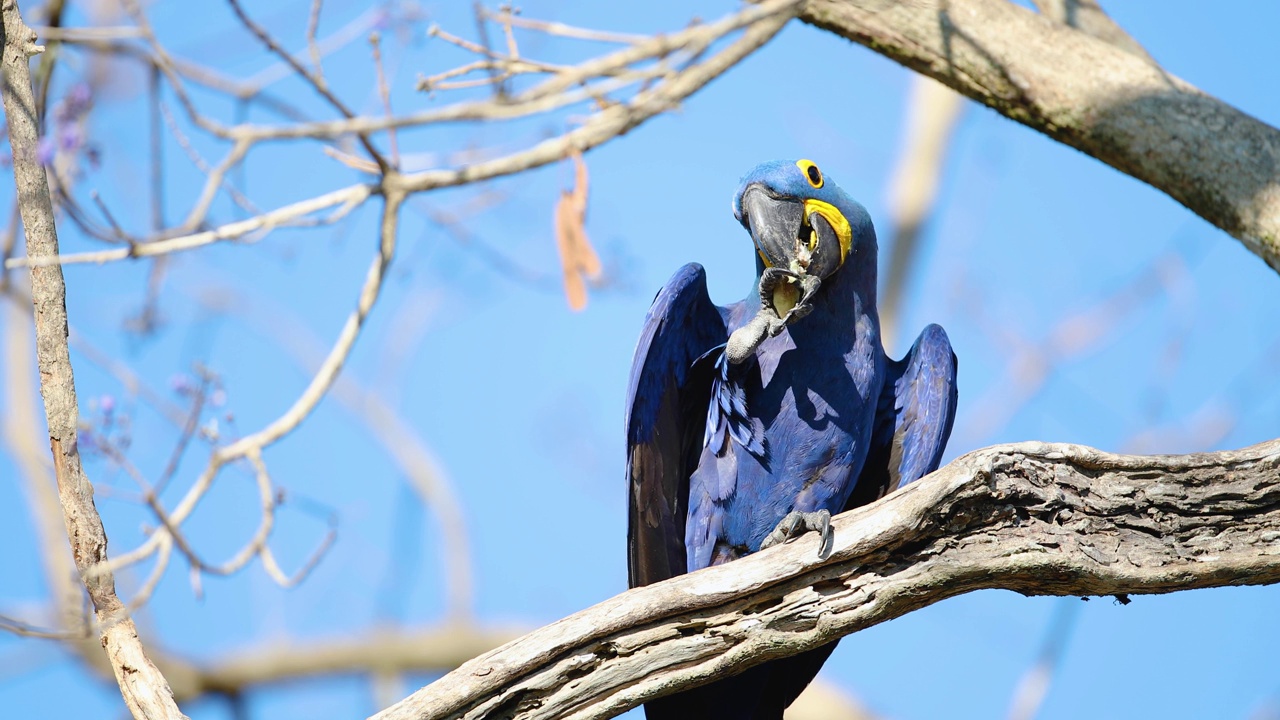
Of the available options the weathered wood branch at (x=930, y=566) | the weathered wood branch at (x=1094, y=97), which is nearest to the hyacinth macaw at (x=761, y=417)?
the weathered wood branch at (x=1094, y=97)

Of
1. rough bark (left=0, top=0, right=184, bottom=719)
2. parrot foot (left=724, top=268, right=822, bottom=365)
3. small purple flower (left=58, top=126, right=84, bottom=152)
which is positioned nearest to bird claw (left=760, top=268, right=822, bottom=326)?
parrot foot (left=724, top=268, right=822, bottom=365)

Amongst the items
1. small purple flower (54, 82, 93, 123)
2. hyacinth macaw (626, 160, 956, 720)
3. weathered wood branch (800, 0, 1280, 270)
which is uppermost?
weathered wood branch (800, 0, 1280, 270)

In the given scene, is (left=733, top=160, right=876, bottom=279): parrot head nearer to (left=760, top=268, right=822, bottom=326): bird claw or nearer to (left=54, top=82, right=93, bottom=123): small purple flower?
(left=760, top=268, right=822, bottom=326): bird claw

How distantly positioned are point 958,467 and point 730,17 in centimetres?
138

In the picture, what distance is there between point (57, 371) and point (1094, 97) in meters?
3.67

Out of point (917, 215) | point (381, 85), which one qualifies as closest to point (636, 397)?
point (381, 85)

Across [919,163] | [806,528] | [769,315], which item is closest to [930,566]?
[806,528]

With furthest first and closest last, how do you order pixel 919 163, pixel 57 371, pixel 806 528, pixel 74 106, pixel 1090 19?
pixel 919 163, pixel 1090 19, pixel 74 106, pixel 806 528, pixel 57 371

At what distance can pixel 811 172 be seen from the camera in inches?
157

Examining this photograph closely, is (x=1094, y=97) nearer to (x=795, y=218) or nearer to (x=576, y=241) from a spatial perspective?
(x=795, y=218)

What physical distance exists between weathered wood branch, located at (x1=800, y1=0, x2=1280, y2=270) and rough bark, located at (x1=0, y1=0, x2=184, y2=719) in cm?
285

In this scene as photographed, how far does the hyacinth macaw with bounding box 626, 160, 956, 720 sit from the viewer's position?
4.04 metres

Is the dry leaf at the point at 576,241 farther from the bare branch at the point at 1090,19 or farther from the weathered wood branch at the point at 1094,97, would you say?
the bare branch at the point at 1090,19

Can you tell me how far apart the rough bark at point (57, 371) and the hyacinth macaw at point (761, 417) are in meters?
1.77
